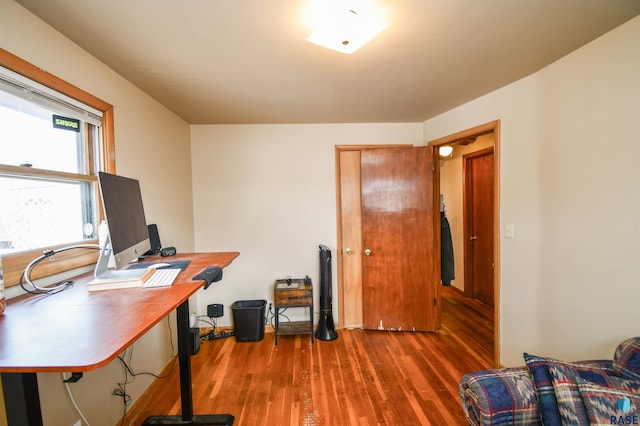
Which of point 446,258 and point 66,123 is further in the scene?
point 446,258

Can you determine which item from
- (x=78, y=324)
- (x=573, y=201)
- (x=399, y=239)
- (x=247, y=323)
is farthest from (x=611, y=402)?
(x=247, y=323)

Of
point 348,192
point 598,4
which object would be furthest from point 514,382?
point 348,192

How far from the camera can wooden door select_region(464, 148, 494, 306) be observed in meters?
3.42

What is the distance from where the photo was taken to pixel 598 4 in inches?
48.6

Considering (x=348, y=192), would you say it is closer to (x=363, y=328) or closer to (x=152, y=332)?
(x=363, y=328)

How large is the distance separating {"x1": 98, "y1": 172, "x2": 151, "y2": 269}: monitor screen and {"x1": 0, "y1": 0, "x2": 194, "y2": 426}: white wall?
50 centimetres

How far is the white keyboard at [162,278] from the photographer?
1201 millimetres

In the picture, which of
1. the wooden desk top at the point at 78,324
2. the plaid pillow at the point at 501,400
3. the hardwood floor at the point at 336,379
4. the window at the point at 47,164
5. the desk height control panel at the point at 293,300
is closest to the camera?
the wooden desk top at the point at 78,324

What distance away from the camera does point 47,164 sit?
1334 millimetres

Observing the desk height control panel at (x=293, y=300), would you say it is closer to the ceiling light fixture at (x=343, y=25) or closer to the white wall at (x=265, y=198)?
the white wall at (x=265, y=198)

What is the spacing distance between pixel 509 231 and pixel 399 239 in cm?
105

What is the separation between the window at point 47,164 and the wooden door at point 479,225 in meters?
4.03

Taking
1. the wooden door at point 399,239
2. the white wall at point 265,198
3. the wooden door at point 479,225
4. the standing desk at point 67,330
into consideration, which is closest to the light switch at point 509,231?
the wooden door at point 399,239

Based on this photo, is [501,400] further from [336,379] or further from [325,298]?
[325,298]
